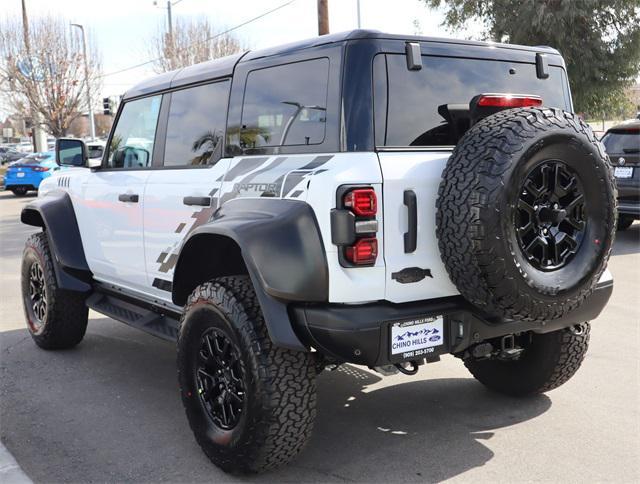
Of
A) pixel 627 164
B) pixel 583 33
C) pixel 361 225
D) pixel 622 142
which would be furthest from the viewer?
pixel 583 33

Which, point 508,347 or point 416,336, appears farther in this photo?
point 508,347

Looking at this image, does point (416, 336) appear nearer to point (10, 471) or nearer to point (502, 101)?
point (502, 101)

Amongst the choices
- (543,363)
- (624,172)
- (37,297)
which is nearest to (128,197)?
(37,297)

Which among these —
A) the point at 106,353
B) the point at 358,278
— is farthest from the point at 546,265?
the point at 106,353

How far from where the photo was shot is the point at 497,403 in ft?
13.5

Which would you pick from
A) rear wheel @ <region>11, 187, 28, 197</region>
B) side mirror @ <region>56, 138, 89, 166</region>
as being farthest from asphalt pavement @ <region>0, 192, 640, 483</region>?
rear wheel @ <region>11, 187, 28, 197</region>

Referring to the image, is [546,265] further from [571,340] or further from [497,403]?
[497,403]

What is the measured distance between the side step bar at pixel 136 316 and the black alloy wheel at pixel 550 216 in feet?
6.74

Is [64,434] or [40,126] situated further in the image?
[40,126]

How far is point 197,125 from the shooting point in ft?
13.3

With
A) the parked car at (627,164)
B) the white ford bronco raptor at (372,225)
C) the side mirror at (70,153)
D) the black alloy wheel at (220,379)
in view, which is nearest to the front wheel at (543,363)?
the white ford bronco raptor at (372,225)

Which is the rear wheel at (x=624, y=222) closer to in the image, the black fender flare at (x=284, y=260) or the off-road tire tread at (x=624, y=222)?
the off-road tire tread at (x=624, y=222)

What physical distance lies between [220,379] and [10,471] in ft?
3.49

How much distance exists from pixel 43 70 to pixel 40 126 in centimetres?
294
